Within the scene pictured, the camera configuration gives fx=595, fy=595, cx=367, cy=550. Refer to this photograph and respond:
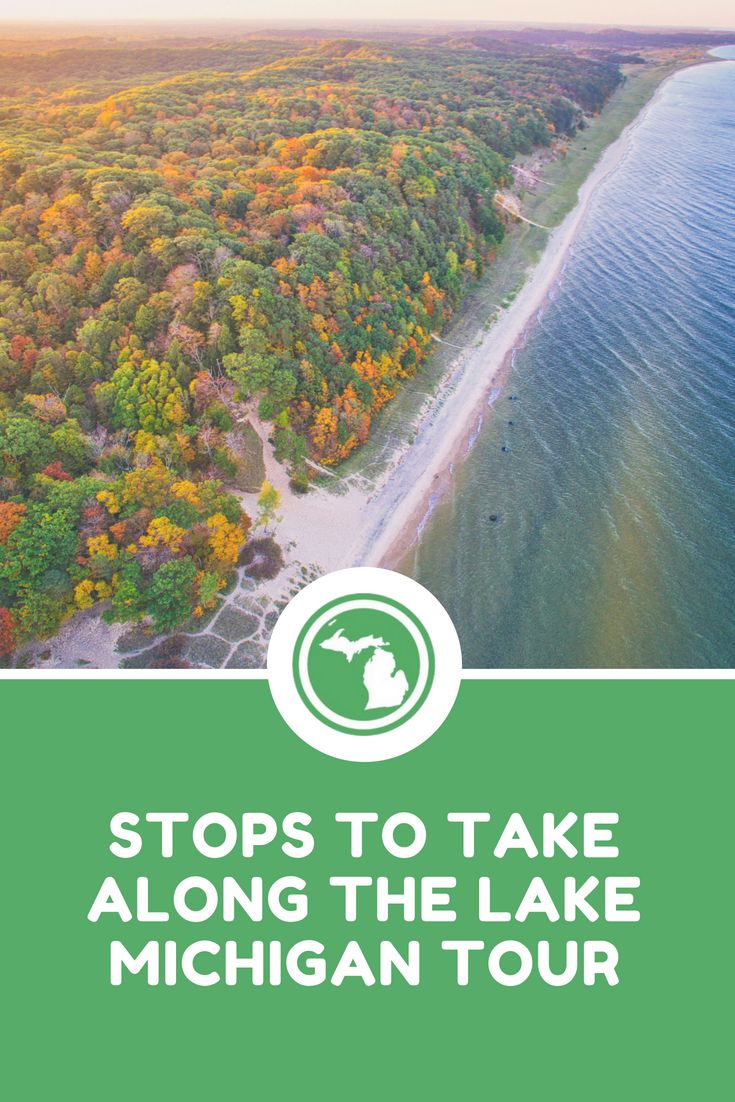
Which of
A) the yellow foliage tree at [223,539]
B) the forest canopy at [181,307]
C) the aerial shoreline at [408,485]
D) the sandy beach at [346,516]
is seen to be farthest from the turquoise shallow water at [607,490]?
the forest canopy at [181,307]

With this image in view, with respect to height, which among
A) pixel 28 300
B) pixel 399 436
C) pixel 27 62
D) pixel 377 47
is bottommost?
pixel 399 436

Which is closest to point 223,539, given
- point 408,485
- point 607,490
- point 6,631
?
point 6,631

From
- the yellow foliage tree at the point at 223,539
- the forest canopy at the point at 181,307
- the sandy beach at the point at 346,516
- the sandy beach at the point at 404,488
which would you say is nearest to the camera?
the forest canopy at the point at 181,307

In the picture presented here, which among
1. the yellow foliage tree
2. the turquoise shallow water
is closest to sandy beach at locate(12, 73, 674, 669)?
the turquoise shallow water

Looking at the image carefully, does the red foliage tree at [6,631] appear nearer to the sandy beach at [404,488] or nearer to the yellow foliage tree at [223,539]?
the yellow foliage tree at [223,539]

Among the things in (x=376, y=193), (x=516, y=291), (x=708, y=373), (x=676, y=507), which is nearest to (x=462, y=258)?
(x=516, y=291)

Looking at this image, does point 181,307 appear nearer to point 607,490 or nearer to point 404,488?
point 404,488

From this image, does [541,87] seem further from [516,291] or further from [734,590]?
[734,590]

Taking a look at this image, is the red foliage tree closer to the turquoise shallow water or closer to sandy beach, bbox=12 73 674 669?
sandy beach, bbox=12 73 674 669

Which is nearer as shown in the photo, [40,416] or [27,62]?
[40,416]
